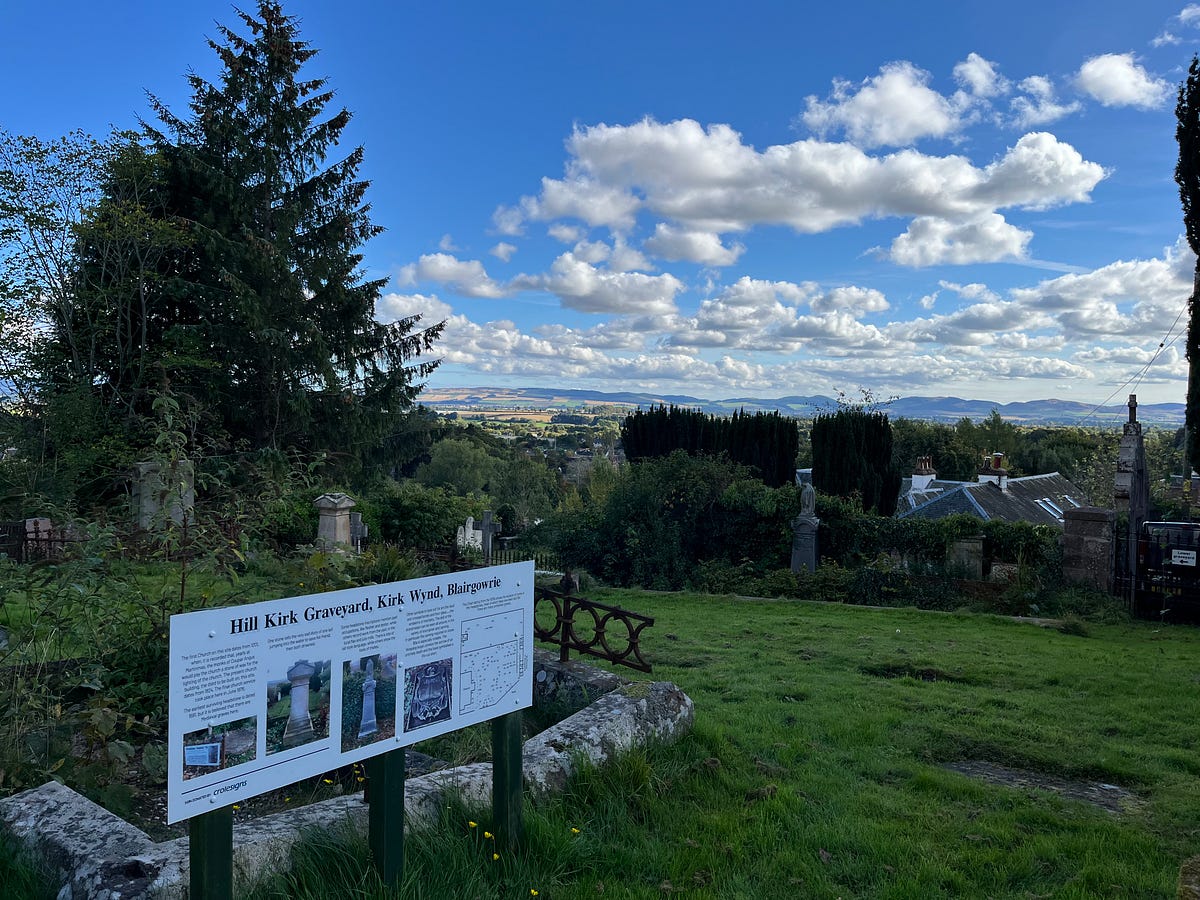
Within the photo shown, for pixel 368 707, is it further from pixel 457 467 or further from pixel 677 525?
pixel 457 467

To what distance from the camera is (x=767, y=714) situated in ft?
19.6

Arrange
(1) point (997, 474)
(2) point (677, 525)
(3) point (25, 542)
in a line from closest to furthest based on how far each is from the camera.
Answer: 1. (3) point (25, 542)
2. (2) point (677, 525)
3. (1) point (997, 474)

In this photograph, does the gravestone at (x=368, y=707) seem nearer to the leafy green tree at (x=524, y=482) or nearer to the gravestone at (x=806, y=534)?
the gravestone at (x=806, y=534)

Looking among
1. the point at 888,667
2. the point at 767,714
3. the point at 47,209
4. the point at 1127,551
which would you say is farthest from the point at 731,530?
the point at 47,209

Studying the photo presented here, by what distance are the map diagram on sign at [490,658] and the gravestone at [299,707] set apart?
2.46ft

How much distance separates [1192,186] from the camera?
12938mm

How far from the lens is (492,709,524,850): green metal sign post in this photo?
3.47 m

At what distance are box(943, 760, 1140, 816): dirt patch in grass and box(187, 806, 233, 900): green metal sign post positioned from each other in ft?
14.7

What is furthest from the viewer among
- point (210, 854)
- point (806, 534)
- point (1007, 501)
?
point (1007, 501)

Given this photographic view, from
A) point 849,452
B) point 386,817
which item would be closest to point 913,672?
point 386,817

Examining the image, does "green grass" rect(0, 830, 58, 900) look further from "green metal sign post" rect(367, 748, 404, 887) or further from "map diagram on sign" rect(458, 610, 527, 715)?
"map diagram on sign" rect(458, 610, 527, 715)

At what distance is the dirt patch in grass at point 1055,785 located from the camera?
449 centimetres

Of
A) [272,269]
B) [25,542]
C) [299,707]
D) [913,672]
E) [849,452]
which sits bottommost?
[913,672]

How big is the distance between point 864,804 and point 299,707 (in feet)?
10.7
